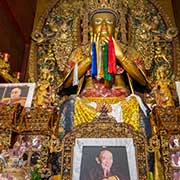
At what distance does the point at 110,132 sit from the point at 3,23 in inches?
85.4

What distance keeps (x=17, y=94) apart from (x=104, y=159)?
1.15 metres

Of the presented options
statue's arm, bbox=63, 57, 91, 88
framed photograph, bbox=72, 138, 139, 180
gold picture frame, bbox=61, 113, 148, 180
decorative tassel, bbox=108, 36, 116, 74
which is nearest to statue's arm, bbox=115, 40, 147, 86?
decorative tassel, bbox=108, 36, 116, 74

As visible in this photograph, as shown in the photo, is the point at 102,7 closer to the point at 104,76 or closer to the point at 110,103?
the point at 104,76

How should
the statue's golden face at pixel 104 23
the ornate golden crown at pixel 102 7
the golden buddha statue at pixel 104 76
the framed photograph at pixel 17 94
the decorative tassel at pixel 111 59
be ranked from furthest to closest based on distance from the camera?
the ornate golden crown at pixel 102 7 < the statue's golden face at pixel 104 23 < the decorative tassel at pixel 111 59 < the golden buddha statue at pixel 104 76 < the framed photograph at pixel 17 94

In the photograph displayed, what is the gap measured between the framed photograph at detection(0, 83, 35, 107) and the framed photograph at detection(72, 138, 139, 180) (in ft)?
2.45

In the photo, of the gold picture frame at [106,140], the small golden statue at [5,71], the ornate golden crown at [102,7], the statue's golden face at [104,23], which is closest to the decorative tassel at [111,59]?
the statue's golden face at [104,23]

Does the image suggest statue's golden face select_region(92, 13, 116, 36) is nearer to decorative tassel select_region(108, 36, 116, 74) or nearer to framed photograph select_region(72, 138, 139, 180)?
decorative tassel select_region(108, 36, 116, 74)

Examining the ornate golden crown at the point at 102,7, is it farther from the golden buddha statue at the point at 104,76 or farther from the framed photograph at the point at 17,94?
the framed photograph at the point at 17,94

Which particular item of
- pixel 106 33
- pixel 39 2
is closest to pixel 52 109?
pixel 106 33

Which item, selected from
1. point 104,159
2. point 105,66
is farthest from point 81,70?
point 104,159

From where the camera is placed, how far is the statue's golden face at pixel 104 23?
168 inches

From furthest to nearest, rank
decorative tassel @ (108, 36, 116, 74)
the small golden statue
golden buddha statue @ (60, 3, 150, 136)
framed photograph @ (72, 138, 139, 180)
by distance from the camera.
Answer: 1. the small golden statue
2. decorative tassel @ (108, 36, 116, 74)
3. golden buddha statue @ (60, 3, 150, 136)
4. framed photograph @ (72, 138, 139, 180)

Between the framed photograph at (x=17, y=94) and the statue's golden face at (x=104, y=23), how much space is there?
3.97 ft

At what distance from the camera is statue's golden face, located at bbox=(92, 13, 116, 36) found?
14.0ft
